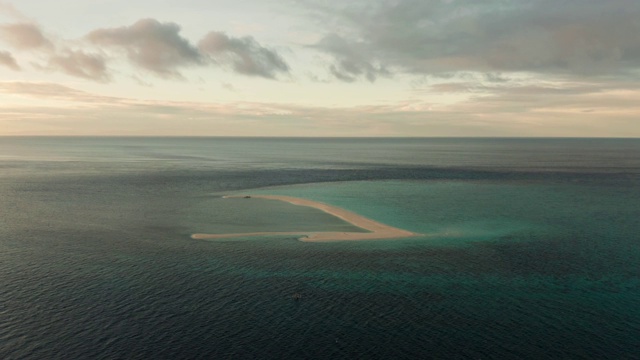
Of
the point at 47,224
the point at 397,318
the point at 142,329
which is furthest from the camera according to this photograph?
the point at 47,224

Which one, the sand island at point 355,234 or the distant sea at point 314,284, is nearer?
the distant sea at point 314,284

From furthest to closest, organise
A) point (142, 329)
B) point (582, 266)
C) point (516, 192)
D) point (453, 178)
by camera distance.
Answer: point (453, 178) < point (516, 192) < point (582, 266) < point (142, 329)

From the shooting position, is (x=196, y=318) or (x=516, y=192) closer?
(x=196, y=318)

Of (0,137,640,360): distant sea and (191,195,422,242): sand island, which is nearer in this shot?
(0,137,640,360): distant sea

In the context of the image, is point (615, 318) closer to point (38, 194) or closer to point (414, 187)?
point (414, 187)

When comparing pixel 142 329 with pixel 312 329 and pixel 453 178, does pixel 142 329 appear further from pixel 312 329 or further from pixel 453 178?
pixel 453 178

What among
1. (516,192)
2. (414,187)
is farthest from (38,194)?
(516,192)

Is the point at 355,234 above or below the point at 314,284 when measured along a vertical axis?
above

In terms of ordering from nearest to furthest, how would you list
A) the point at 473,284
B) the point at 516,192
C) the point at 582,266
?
the point at 473,284 → the point at 582,266 → the point at 516,192

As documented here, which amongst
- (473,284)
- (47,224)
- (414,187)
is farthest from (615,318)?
(414,187)

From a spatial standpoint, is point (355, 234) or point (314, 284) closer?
point (314, 284)
